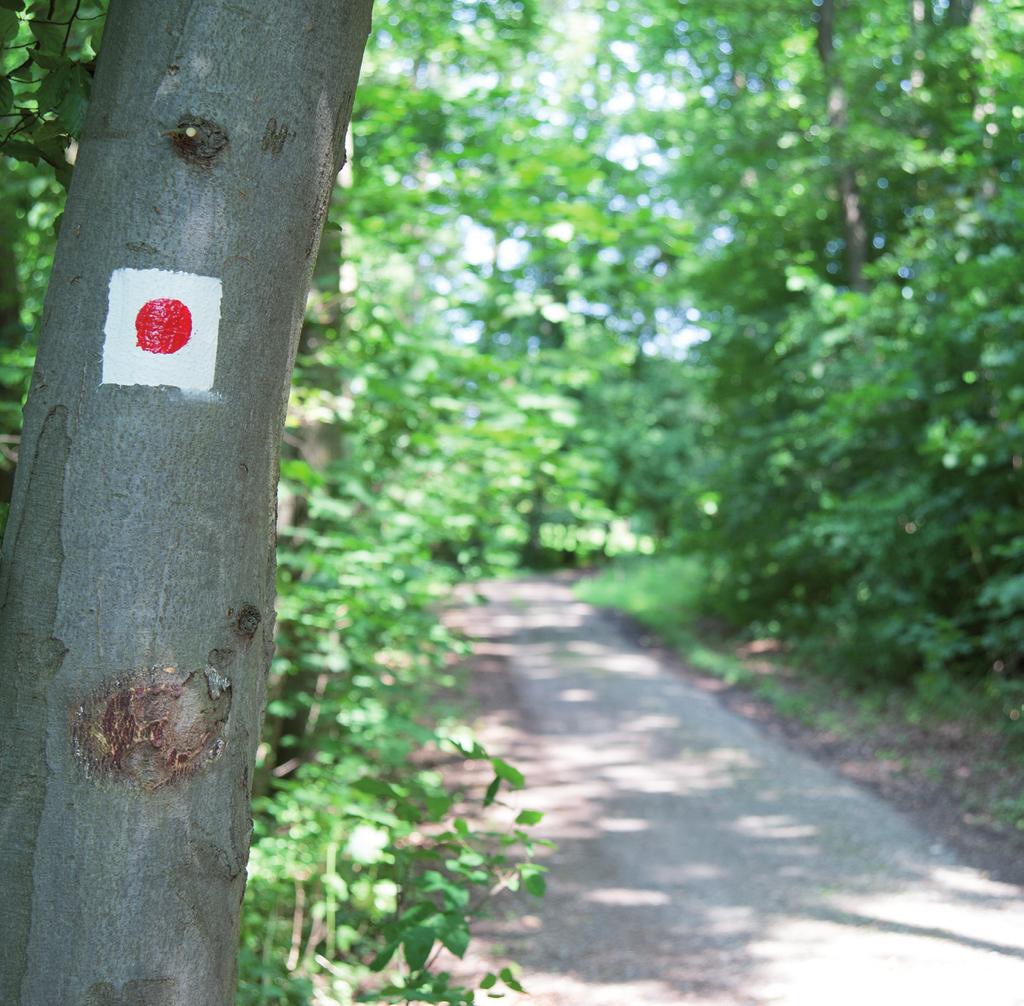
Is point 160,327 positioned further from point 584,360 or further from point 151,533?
point 584,360

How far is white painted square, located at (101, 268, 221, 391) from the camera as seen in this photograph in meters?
1.36

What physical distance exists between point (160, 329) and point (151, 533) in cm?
26

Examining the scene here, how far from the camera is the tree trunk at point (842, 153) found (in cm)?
1179

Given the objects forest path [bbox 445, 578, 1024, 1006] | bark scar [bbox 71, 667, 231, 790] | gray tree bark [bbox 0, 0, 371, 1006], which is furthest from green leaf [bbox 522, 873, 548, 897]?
forest path [bbox 445, 578, 1024, 1006]

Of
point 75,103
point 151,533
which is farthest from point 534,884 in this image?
point 75,103

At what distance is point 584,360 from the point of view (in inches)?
302

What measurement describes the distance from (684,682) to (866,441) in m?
3.60

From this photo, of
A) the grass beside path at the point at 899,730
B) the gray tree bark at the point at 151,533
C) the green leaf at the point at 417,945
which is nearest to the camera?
the gray tree bark at the point at 151,533

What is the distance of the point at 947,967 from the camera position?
448 centimetres

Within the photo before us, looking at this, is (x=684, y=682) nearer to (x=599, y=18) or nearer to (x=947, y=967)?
(x=947, y=967)

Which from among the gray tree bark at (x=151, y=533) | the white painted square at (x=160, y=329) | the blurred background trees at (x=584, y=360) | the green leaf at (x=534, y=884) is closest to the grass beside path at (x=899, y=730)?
the blurred background trees at (x=584, y=360)

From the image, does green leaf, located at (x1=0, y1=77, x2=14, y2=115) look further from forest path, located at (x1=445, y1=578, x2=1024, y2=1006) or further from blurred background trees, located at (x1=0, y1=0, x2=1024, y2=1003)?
forest path, located at (x1=445, y1=578, x2=1024, y2=1006)

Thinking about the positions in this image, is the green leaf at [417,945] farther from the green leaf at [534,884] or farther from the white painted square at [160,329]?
the white painted square at [160,329]

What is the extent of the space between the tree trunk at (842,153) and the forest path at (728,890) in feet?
20.0
